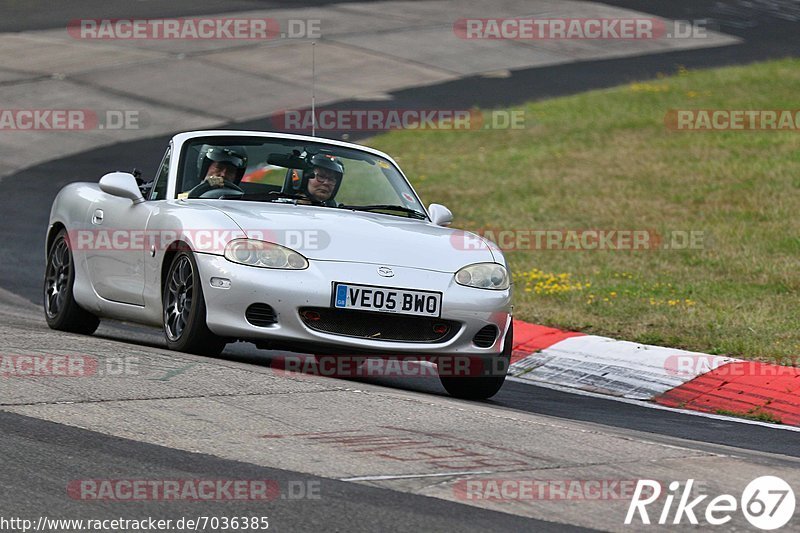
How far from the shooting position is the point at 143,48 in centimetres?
2723

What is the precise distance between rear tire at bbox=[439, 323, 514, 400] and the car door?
194 cm

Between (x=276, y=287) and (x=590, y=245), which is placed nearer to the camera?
(x=276, y=287)

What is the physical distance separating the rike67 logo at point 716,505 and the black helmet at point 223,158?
4191mm

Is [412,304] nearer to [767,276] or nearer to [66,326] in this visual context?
[66,326]

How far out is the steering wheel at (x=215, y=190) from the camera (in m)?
8.79

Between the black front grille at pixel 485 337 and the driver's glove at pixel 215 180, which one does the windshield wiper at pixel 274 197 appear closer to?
the driver's glove at pixel 215 180

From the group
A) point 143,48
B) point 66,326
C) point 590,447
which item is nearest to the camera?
point 590,447

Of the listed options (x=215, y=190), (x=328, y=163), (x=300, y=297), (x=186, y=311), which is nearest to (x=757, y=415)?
(x=300, y=297)

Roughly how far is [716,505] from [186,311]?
383 centimetres

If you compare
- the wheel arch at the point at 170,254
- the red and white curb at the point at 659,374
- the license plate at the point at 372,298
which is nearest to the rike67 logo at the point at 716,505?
the license plate at the point at 372,298

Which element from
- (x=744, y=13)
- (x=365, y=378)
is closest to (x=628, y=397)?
(x=365, y=378)

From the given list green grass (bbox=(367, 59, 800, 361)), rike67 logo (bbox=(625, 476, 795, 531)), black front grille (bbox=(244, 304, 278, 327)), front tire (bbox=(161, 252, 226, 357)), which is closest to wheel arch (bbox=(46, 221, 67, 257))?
front tire (bbox=(161, 252, 226, 357))

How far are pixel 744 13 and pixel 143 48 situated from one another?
45.5 feet

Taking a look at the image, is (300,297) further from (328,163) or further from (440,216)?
(440,216)
